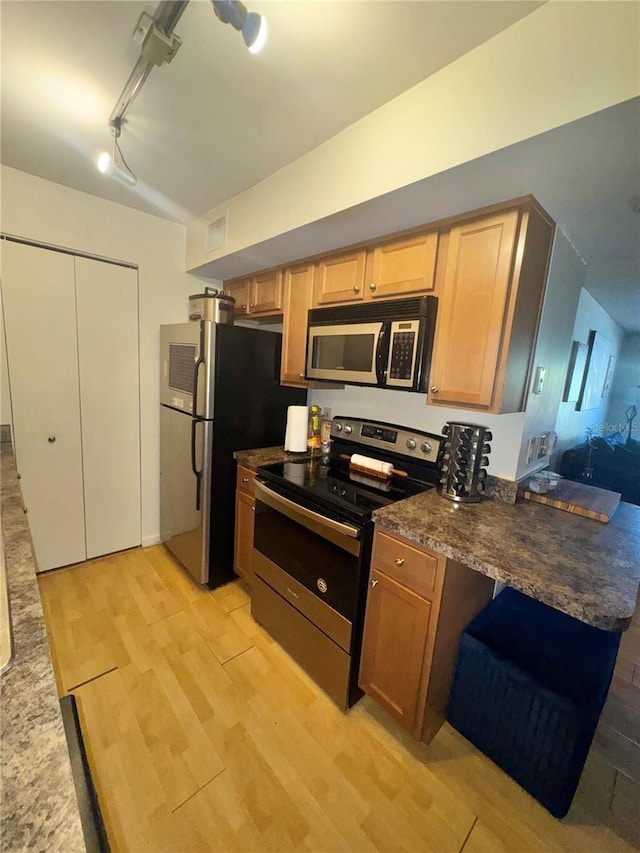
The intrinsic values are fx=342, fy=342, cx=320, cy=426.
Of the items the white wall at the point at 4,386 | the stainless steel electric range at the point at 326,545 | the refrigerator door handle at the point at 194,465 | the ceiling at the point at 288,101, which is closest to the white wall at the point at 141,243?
the ceiling at the point at 288,101

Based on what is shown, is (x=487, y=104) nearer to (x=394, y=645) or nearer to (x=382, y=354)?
(x=382, y=354)

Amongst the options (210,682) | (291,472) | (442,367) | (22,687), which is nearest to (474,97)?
(442,367)

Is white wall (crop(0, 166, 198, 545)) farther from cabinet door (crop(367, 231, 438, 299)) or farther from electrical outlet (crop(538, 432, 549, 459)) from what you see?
electrical outlet (crop(538, 432, 549, 459))

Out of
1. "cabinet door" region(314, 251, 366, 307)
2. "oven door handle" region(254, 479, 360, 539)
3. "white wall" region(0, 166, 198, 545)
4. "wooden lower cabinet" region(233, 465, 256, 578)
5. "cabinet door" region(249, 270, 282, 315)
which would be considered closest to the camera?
"oven door handle" region(254, 479, 360, 539)

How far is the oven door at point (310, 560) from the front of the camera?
145cm

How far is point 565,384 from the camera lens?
2.18 meters

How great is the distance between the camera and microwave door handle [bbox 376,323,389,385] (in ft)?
5.33

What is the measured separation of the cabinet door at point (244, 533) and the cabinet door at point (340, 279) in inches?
51.2

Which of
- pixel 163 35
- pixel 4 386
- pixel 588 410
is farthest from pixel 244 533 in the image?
pixel 588 410

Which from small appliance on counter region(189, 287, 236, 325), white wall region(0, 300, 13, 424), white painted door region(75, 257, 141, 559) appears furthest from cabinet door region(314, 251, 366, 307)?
white wall region(0, 300, 13, 424)

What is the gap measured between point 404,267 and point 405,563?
51.5 inches

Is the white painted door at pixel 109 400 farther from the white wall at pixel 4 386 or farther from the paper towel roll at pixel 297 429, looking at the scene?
the paper towel roll at pixel 297 429

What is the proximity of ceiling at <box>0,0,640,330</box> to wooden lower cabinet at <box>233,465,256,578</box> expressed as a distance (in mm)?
1422

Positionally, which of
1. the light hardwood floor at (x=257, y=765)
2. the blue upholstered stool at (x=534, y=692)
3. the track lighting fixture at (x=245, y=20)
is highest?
the track lighting fixture at (x=245, y=20)
